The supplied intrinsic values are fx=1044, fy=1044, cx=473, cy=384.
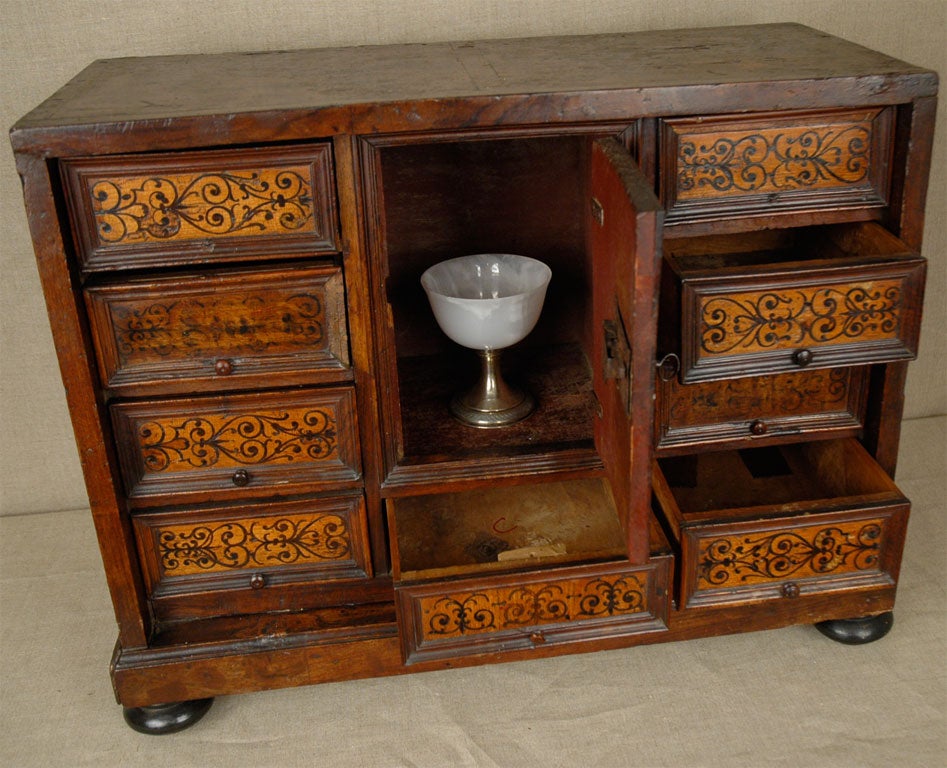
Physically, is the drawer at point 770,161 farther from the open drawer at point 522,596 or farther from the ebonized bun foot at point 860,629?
the ebonized bun foot at point 860,629

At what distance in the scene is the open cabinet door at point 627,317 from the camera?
4.48 ft

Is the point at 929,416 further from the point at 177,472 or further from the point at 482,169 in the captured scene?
the point at 177,472

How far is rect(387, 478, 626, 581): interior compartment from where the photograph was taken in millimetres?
1910

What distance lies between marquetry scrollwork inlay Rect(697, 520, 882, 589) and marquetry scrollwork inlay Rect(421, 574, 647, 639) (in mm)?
130

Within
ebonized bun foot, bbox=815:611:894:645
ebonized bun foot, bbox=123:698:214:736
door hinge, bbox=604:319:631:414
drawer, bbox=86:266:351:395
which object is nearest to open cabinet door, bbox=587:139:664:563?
door hinge, bbox=604:319:631:414

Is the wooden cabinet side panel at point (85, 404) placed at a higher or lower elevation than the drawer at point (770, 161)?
lower

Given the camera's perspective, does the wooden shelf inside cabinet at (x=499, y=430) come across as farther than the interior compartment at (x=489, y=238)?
No

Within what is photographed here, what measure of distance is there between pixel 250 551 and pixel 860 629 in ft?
3.58

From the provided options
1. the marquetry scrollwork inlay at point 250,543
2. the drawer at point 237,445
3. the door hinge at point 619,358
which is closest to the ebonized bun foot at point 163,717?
the marquetry scrollwork inlay at point 250,543

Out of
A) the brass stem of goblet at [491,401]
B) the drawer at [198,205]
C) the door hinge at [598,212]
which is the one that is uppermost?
the drawer at [198,205]

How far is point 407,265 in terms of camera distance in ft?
7.30

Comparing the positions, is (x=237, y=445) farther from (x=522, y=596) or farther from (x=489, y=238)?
(x=489, y=238)

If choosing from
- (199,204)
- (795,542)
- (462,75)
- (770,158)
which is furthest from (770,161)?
(199,204)

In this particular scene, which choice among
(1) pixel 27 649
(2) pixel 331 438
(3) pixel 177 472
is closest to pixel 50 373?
(1) pixel 27 649
